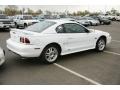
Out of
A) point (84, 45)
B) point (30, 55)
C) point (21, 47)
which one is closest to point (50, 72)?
point (30, 55)

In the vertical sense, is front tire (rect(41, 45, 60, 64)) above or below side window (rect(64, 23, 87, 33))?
below

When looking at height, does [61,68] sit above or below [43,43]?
below

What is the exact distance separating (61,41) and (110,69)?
1961 mm

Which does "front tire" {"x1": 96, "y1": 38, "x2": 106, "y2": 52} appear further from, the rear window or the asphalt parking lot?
the rear window

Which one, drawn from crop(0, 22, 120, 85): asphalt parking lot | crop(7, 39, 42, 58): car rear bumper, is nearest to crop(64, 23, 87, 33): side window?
crop(0, 22, 120, 85): asphalt parking lot

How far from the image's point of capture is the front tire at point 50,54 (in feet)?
20.3

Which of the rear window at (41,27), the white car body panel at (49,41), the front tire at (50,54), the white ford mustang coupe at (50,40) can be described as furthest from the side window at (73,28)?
the front tire at (50,54)

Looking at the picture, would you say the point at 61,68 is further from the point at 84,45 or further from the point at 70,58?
the point at 84,45

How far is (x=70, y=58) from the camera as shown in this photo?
23.4ft

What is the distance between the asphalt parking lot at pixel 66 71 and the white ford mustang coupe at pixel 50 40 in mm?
418

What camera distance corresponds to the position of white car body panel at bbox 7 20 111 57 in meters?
5.90

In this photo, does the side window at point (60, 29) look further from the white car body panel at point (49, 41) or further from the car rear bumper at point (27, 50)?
the car rear bumper at point (27, 50)

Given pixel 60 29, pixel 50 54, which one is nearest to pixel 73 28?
pixel 60 29

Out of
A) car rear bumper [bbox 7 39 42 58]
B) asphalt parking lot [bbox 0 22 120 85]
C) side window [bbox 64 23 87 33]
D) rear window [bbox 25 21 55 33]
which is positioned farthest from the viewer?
side window [bbox 64 23 87 33]
